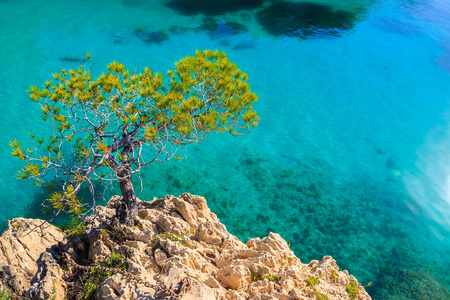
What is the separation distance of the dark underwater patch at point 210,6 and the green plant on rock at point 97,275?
20300 millimetres

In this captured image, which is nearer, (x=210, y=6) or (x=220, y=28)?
(x=220, y=28)

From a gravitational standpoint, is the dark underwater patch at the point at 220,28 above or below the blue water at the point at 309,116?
above

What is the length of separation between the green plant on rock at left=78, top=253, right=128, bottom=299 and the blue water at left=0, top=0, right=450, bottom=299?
5.21 metres

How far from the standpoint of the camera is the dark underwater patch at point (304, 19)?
74.7 feet

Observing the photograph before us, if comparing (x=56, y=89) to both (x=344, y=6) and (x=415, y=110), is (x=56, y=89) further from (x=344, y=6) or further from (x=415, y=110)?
(x=344, y=6)

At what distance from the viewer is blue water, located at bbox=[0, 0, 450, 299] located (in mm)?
11727

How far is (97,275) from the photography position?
641 cm

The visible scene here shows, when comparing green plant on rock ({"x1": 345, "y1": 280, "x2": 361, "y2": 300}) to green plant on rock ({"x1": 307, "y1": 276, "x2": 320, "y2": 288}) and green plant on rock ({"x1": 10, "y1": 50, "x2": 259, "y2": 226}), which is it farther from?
green plant on rock ({"x1": 10, "y1": 50, "x2": 259, "y2": 226})

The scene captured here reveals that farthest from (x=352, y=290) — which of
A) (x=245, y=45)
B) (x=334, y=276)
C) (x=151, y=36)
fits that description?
(x=151, y=36)

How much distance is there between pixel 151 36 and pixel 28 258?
16.4 meters

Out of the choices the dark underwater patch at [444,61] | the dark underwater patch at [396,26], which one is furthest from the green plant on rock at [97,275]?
the dark underwater patch at [396,26]

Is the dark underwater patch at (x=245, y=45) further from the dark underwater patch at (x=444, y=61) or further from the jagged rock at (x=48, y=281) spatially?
the jagged rock at (x=48, y=281)

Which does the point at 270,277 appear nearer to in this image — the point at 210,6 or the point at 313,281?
the point at 313,281

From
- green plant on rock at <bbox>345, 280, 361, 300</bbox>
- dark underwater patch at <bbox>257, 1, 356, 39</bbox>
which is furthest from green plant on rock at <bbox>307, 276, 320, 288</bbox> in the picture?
dark underwater patch at <bbox>257, 1, 356, 39</bbox>
